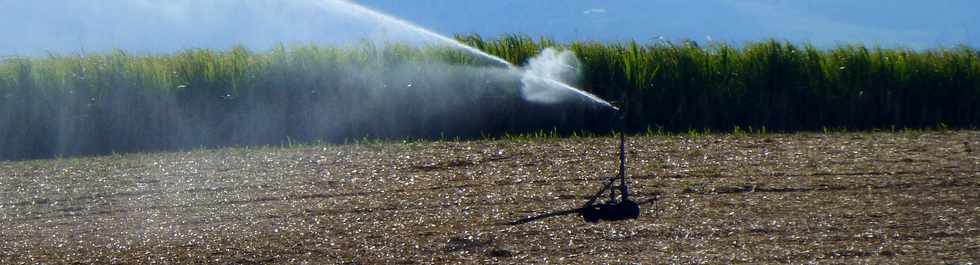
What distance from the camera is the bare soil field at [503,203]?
5.75 meters

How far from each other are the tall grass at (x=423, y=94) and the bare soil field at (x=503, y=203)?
1068 millimetres

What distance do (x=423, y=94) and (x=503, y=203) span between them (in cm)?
374

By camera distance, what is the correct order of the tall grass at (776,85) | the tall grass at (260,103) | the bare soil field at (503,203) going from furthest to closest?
the tall grass at (776,85) < the tall grass at (260,103) < the bare soil field at (503,203)

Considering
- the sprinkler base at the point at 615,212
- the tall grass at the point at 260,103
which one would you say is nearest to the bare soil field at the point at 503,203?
the sprinkler base at the point at 615,212

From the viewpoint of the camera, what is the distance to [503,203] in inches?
265

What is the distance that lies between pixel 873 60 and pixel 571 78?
2717 millimetres

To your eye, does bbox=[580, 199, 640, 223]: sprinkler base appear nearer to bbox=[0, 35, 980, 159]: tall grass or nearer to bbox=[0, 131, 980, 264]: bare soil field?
bbox=[0, 131, 980, 264]: bare soil field

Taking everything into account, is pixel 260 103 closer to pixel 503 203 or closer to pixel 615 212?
pixel 503 203

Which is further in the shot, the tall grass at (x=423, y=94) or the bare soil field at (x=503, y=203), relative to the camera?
the tall grass at (x=423, y=94)

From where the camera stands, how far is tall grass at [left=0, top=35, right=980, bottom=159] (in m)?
10.1

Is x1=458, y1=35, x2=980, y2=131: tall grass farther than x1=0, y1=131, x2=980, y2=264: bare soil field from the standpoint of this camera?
Yes

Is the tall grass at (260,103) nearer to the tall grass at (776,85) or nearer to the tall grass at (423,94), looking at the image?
the tall grass at (423,94)

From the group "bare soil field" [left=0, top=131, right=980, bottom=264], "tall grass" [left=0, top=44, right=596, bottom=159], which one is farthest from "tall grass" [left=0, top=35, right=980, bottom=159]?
"bare soil field" [left=0, top=131, right=980, bottom=264]

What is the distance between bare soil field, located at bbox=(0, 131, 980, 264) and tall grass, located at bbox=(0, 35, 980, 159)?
1068mm
